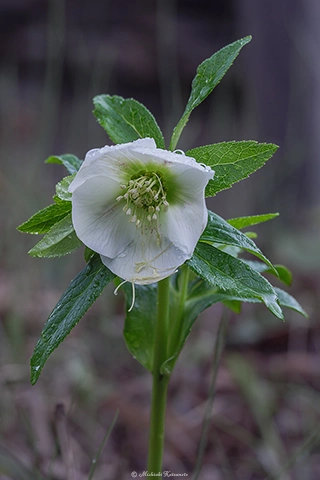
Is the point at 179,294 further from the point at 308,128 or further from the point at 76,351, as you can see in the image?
the point at 308,128

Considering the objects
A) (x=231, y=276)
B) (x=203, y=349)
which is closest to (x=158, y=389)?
(x=231, y=276)

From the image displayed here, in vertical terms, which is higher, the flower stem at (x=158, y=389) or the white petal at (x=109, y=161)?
the white petal at (x=109, y=161)

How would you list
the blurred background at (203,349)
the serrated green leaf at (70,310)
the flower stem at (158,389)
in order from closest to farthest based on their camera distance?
the serrated green leaf at (70,310) → the flower stem at (158,389) → the blurred background at (203,349)

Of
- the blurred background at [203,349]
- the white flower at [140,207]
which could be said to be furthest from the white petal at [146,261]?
the blurred background at [203,349]

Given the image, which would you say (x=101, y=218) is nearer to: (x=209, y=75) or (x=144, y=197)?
(x=144, y=197)

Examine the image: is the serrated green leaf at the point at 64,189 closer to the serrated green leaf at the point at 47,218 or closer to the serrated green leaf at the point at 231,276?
the serrated green leaf at the point at 47,218

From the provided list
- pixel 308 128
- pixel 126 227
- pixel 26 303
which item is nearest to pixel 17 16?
pixel 308 128

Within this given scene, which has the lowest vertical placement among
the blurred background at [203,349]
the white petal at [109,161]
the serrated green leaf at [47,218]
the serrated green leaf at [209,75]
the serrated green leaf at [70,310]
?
the blurred background at [203,349]

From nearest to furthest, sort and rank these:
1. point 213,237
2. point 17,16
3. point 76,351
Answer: point 213,237
point 76,351
point 17,16
